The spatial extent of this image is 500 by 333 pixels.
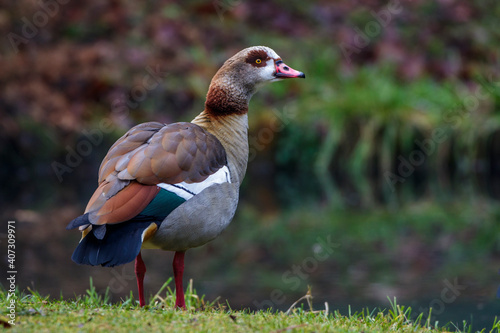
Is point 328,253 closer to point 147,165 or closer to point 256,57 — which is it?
point 256,57

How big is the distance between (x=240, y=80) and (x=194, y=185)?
45.9 inches

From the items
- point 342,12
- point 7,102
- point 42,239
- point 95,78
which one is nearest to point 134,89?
point 95,78

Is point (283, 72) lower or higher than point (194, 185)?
higher

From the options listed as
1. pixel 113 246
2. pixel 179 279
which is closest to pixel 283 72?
pixel 179 279

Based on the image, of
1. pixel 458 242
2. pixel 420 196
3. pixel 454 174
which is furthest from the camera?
pixel 454 174

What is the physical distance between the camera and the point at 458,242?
27.3ft

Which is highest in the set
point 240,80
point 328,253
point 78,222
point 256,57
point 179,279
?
point 256,57

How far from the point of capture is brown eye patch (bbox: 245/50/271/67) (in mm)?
5246

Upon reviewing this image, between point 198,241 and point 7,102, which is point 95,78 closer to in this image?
point 7,102

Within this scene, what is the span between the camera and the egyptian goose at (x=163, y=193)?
3.86m

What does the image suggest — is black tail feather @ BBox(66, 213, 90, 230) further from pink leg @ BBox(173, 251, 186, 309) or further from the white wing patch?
pink leg @ BBox(173, 251, 186, 309)

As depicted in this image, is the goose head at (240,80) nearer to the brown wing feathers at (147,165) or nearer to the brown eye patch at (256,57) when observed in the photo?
the brown eye patch at (256,57)

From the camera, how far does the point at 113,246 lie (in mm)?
3834

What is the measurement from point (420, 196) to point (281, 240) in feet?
12.0
